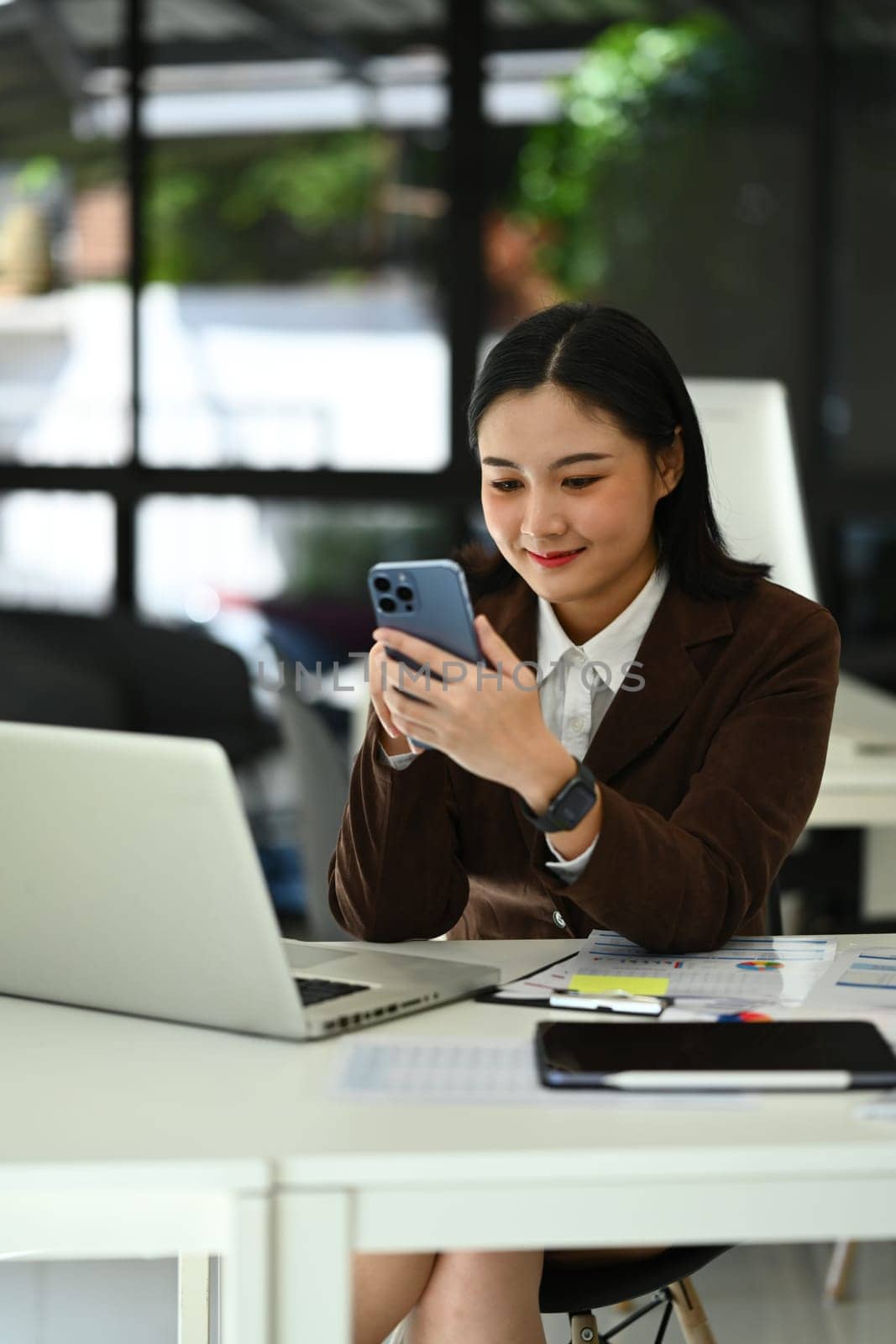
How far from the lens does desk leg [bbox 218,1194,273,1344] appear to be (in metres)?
0.89

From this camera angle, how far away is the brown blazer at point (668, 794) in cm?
142

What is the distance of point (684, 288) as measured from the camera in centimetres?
→ 453

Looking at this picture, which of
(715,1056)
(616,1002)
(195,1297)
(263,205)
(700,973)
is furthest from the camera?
(263,205)

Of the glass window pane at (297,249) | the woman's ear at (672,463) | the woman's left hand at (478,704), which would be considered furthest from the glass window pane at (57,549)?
the woman's left hand at (478,704)

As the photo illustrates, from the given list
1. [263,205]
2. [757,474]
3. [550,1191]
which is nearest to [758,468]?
[757,474]

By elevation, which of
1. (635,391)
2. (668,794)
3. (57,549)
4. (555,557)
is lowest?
(57,549)

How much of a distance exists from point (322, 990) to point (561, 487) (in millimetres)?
550

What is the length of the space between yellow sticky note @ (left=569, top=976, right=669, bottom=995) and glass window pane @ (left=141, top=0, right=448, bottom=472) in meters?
3.42

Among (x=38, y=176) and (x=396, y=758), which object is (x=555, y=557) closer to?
(x=396, y=758)

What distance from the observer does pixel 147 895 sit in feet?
3.74

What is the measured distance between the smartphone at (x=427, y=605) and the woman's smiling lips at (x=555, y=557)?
0.34 metres

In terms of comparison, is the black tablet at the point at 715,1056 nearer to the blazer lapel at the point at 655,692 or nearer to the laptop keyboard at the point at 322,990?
the laptop keyboard at the point at 322,990

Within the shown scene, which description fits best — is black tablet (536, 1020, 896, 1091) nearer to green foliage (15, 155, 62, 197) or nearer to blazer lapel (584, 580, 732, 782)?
blazer lapel (584, 580, 732, 782)

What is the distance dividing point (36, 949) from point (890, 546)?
3674 mm
